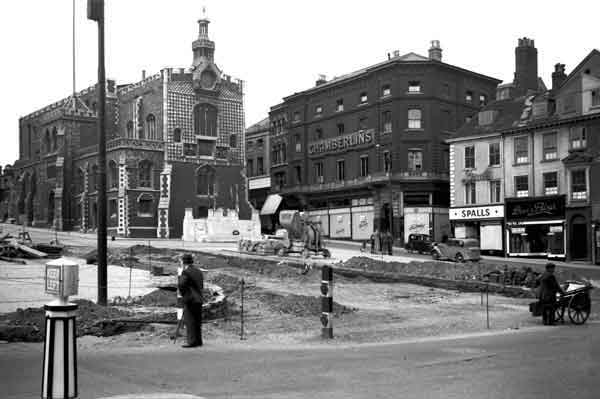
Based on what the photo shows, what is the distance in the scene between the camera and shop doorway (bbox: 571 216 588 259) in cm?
4825

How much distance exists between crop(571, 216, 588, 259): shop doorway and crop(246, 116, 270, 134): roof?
147ft

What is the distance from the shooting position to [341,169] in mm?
70500

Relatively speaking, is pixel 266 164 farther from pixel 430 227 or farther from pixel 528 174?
pixel 528 174

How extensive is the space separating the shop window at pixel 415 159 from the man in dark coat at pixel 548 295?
46.4 m

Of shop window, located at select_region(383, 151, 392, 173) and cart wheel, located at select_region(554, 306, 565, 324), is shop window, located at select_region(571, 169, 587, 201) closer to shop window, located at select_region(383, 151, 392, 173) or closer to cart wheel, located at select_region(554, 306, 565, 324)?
shop window, located at select_region(383, 151, 392, 173)

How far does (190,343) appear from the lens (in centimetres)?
1302

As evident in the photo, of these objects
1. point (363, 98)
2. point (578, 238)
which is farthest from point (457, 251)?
point (363, 98)

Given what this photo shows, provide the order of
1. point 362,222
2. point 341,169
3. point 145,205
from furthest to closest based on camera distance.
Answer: point 341,169 < point 145,205 < point 362,222

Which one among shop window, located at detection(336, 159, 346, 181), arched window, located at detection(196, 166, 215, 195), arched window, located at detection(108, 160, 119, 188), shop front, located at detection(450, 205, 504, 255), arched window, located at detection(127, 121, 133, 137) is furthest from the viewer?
arched window, located at detection(127, 121, 133, 137)

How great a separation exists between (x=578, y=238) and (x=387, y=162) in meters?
20.8

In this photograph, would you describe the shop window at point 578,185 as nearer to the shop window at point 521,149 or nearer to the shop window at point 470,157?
the shop window at point 521,149

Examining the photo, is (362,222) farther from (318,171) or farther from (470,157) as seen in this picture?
(470,157)

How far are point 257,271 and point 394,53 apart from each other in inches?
1718

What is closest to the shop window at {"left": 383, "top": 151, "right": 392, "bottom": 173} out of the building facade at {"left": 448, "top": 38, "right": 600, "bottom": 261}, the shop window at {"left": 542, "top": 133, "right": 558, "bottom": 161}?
the building facade at {"left": 448, "top": 38, "right": 600, "bottom": 261}
